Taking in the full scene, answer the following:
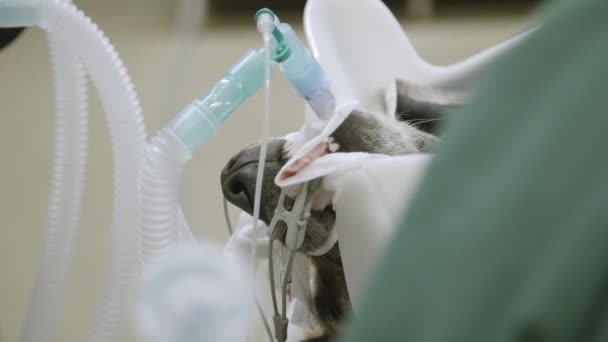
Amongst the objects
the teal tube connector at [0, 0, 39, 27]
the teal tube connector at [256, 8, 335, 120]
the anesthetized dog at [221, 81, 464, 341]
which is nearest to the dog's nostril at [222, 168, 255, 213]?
the anesthetized dog at [221, 81, 464, 341]

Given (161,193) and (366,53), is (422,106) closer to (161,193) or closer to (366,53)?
(366,53)

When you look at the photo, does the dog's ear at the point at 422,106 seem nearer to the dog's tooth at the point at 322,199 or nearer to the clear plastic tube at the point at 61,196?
the dog's tooth at the point at 322,199

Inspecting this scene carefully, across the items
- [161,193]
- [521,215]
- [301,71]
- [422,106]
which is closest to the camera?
[521,215]

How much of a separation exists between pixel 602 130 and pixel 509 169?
34mm

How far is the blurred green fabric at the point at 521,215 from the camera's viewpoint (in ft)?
0.63

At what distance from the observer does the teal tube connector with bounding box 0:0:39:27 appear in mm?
460

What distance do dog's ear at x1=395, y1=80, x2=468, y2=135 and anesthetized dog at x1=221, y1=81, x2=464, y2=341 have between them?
0.15m

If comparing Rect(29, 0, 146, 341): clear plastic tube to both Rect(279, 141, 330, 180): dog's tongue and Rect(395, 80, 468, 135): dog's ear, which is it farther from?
Rect(395, 80, 468, 135): dog's ear

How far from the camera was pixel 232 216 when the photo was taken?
2.80ft

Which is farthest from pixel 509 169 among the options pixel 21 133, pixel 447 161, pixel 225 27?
pixel 225 27

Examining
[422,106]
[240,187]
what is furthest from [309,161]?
[422,106]

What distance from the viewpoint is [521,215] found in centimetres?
20

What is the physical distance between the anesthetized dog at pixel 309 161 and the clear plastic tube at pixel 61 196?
144mm

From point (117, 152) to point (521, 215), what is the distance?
0.39m
